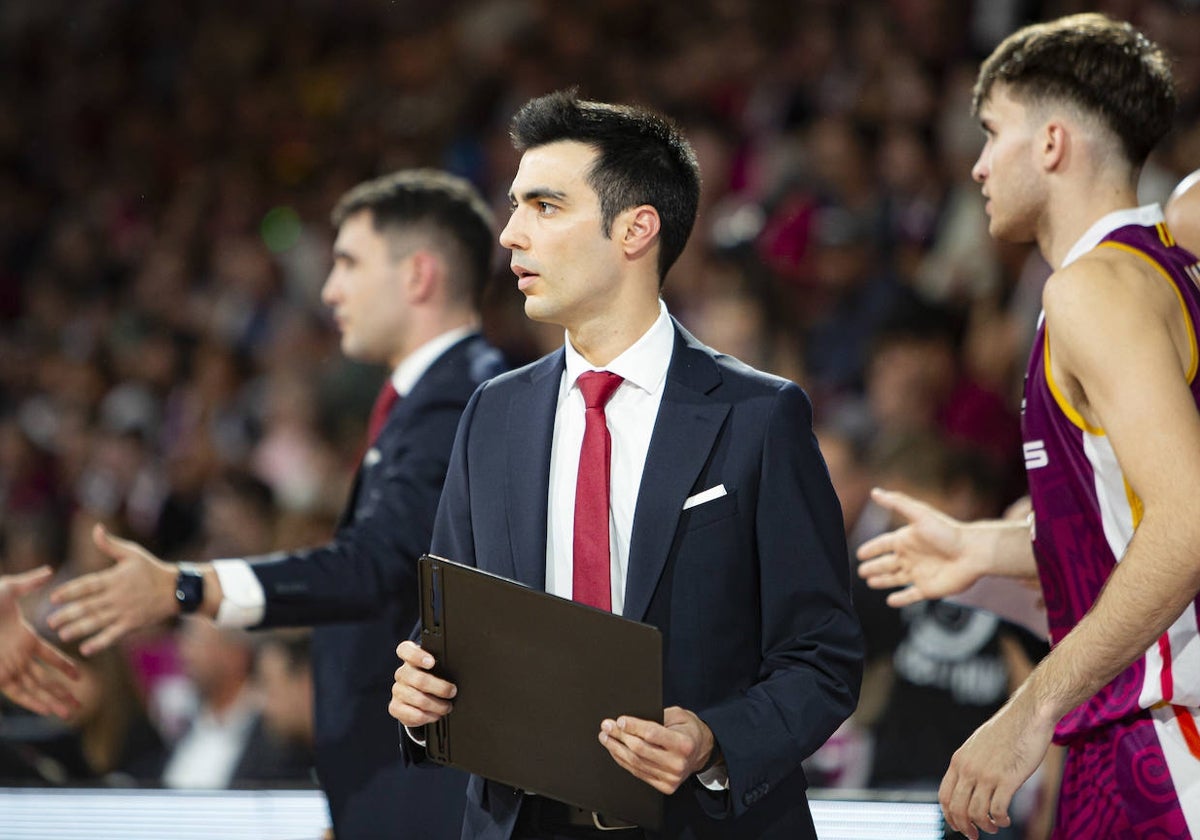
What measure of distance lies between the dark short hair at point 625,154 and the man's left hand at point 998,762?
0.89 m

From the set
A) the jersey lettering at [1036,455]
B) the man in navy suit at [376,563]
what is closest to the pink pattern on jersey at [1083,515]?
the jersey lettering at [1036,455]

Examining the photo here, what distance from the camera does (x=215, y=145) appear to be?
33.7ft

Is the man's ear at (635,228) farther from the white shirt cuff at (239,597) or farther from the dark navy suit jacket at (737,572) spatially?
the white shirt cuff at (239,597)

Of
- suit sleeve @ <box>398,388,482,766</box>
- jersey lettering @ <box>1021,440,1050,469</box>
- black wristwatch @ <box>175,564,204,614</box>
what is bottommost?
black wristwatch @ <box>175,564,204,614</box>

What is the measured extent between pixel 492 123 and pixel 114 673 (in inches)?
171

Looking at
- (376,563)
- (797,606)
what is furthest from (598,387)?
(376,563)

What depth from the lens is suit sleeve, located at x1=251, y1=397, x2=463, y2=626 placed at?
3264 mm

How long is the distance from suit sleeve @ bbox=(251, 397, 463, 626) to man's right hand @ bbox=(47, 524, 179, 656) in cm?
24

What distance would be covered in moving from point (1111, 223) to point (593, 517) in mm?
1064

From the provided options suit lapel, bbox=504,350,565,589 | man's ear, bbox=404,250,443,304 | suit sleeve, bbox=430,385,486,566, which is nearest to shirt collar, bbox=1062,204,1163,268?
suit lapel, bbox=504,350,565,589

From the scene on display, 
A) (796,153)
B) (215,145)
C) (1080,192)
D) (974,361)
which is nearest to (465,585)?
(1080,192)

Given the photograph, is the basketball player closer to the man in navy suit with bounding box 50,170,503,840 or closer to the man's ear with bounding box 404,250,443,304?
the man in navy suit with bounding box 50,170,503,840

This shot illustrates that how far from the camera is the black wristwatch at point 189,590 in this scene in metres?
3.20

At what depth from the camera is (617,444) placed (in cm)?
245
